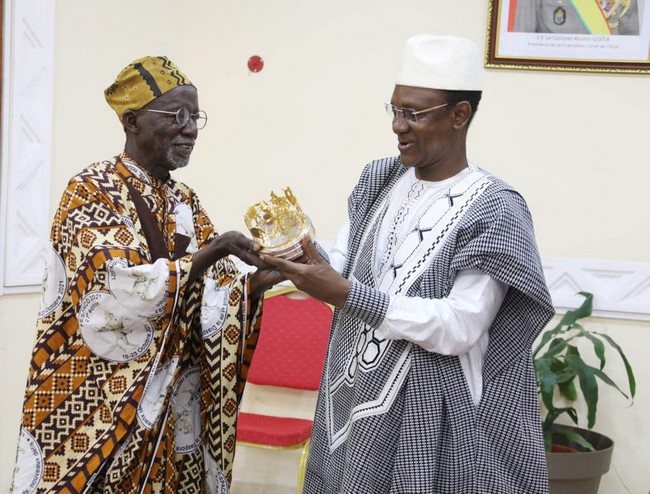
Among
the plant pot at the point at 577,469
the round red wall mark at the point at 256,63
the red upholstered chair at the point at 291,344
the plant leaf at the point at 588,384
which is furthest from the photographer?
the round red wall mark at the point at 256,63

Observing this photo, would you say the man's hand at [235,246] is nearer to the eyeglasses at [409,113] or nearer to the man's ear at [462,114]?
the eyeglasses at [409,113]

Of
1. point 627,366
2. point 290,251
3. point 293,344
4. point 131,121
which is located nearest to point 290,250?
point 290,251

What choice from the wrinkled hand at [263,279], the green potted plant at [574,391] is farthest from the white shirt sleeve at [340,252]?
the green potted plant at [574,391]

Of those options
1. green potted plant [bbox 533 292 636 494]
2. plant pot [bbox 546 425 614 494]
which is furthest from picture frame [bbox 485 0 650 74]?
plant pot [bbox 546 425 614 494]

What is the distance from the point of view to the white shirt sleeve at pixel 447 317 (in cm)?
203

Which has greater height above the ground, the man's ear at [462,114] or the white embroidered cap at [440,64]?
the white embroidered cap at [440,64]

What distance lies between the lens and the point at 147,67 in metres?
2.45

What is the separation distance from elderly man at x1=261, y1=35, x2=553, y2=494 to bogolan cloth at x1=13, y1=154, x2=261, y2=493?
38 cm

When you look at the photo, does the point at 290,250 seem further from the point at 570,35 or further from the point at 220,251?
the point at 570,35

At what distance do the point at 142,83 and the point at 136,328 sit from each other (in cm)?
71

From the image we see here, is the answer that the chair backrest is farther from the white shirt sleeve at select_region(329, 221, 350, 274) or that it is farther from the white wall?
the white shirt sleeve at select_region(329, 221, 350, 274)

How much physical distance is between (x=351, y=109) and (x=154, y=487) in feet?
7.87

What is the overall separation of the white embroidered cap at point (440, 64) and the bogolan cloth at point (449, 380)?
0.86 ft

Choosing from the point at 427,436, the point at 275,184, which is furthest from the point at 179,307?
the point at 275,184
